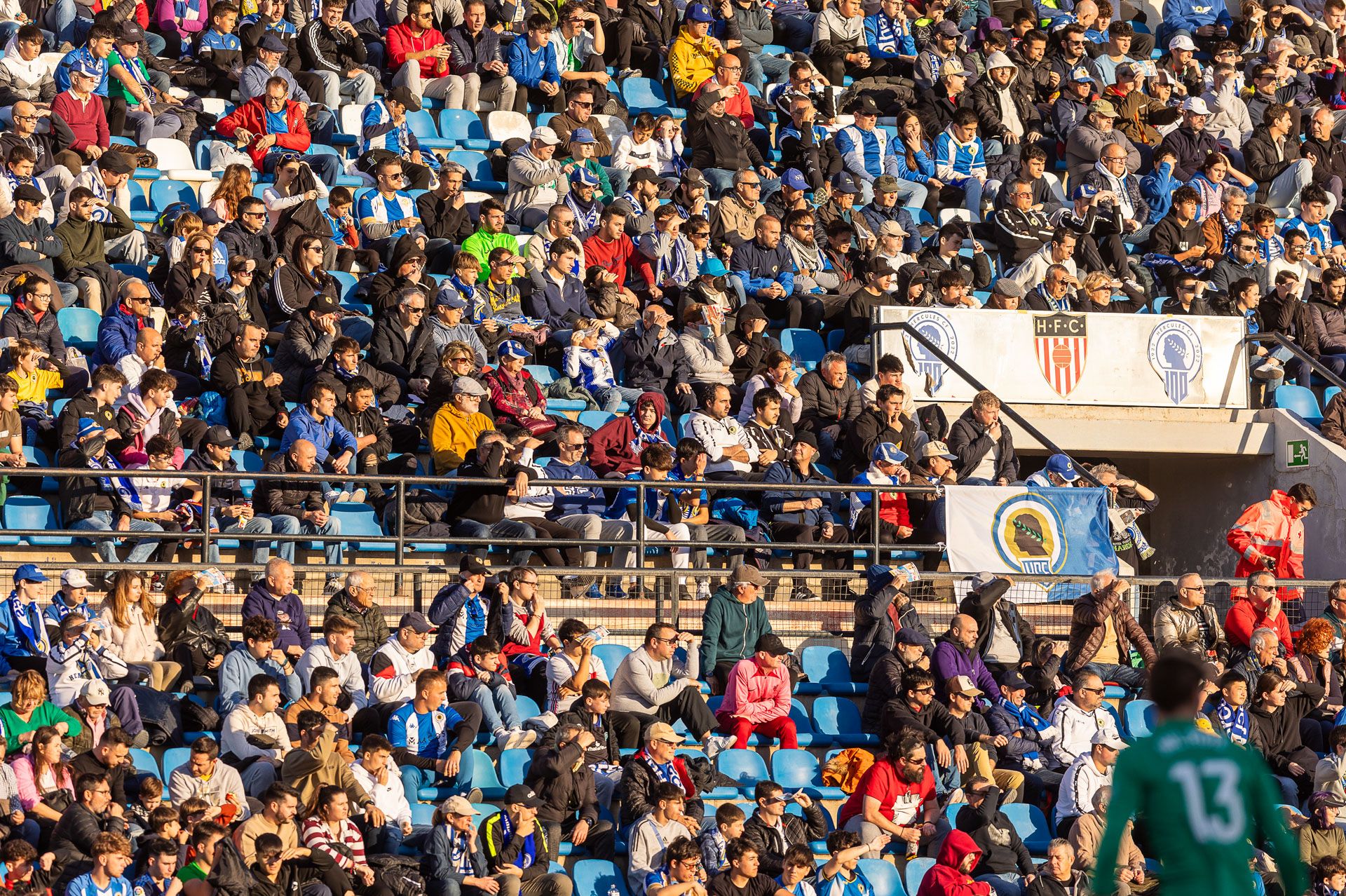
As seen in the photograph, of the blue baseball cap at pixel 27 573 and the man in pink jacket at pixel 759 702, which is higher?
the blue baseball cap at pixel 27 573

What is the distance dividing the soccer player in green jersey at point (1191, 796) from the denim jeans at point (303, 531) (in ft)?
25.2

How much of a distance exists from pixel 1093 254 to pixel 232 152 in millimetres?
7108

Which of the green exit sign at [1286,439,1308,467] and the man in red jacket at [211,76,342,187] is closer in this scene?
the green exit sign at [1286,439,1308,467]

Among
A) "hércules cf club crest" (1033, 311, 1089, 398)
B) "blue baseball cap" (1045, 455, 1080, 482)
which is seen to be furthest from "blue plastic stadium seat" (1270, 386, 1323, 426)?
"blue baseball cap" (1045, 455, 1080, 482)

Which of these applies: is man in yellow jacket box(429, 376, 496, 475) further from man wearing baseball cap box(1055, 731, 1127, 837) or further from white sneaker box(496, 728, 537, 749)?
man wearing baseball cap box(1055, 731, 1127, 837)

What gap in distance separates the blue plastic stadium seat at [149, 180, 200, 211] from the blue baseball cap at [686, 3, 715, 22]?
5183 millimetres

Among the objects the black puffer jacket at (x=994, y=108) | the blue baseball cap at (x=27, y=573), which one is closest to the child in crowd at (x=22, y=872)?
the blue baseball cap at (x=27, y=573)

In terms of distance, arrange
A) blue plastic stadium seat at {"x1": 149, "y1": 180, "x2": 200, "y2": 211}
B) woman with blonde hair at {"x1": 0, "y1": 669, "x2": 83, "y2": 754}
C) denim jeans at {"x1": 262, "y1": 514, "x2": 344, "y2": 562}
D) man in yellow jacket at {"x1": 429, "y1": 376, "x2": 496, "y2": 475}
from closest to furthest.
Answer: woman with blonde hair at {"x1": 0, "y1": 669, "x2": 83, "y2": 754} < denim jeans at {"x1": 262, "y1": 514, "x2": 344, "y2": 562} < man in yellow jacket at {"x1": 429, "y1": 376, "x2": 496, "y2": 475} < blue plastic stadium seat at {"x1": 149, "y1": 180, "x2": 200, "y2": 211}

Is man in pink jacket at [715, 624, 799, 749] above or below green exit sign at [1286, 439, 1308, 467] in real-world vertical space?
below

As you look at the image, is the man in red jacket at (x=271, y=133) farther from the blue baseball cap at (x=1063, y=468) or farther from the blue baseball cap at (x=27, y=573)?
the blue baseball cap at (x=1063, y=468)

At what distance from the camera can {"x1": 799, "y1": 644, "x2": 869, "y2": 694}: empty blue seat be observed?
13344 millimetres

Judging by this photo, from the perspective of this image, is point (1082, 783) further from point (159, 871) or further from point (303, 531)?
point (159, 871)

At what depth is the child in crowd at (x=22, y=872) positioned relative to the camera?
32.9ft

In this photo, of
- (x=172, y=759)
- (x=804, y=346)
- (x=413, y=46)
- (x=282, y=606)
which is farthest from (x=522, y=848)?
(x=413, y=46)
